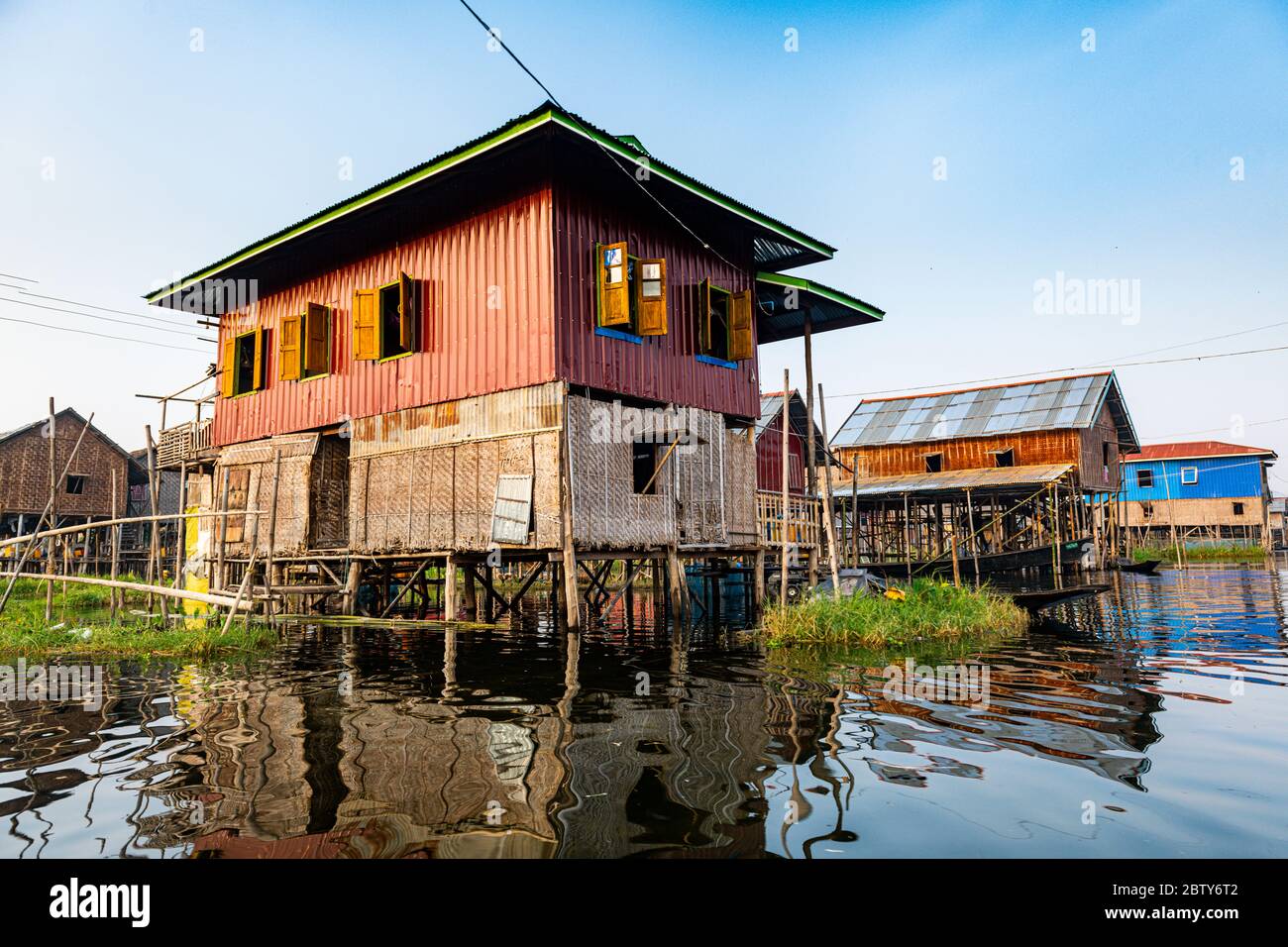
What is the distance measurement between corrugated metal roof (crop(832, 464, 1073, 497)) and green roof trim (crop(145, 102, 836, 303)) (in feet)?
35.7

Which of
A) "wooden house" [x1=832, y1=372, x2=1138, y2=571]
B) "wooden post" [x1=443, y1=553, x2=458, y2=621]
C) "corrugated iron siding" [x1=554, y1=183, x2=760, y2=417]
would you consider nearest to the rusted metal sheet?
"wooden post" [x1=443, y1=553, x2=458, y2=621]

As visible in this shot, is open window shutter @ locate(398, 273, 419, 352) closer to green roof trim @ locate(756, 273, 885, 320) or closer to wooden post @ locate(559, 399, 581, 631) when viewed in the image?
wooden post @ locate(559, 399, 581, 631)

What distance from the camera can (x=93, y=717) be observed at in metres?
6.56

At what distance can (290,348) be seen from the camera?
16422 mm

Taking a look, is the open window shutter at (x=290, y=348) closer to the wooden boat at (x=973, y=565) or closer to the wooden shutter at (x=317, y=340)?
the wooden shutter at (x=317, y=340)

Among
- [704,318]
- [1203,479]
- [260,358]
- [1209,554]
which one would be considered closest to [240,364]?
[260,358]

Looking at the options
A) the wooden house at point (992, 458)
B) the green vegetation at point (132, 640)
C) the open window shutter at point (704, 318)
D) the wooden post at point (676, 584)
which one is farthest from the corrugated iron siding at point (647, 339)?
the wooden house at point (992, 458)

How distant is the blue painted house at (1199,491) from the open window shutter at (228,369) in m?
40.7

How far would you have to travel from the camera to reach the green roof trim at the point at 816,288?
16.1 metres

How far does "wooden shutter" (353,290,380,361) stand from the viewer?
14.5 meters

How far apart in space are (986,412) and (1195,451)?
20967mm

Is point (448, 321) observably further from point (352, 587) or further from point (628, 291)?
point (352, 587)
